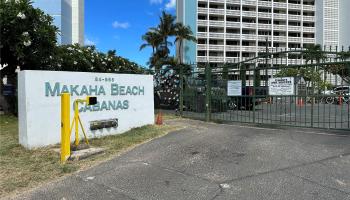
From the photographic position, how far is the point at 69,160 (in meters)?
7.73

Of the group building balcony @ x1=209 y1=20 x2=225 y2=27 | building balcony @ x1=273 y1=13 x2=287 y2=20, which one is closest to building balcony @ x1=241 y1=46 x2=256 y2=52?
building balcony @ x1=209 y1=20 x2=225 y2=27

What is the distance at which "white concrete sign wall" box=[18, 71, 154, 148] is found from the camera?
8.85 metres

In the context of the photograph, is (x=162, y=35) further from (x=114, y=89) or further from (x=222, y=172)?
(x=222, y=172)

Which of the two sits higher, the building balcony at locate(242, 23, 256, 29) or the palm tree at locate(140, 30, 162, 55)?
the building balcony at locate(242, 23, 256, 29)

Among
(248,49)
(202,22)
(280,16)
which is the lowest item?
(248,49)

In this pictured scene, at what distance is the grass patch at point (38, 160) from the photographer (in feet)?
20.9

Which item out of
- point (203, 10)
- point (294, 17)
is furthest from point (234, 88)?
point (294, 17)

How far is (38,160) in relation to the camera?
7.79 meters

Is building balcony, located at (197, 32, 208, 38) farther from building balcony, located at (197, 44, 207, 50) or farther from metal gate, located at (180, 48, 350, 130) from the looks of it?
metal gate, located at (180, 48, 350, 130)

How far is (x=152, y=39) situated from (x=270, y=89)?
41530 mm

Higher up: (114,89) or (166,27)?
(166,27)

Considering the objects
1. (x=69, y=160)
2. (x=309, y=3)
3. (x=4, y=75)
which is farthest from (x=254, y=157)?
(x=309, y=3)

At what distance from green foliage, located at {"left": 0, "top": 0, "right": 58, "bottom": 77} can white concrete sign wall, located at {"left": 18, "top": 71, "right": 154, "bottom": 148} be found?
20.2ft

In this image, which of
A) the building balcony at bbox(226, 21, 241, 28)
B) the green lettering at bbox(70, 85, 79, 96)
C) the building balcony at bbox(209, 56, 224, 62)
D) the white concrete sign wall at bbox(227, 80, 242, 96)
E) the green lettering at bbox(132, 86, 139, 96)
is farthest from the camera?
the building balcony at bbox(226, 21, 241, 28)
